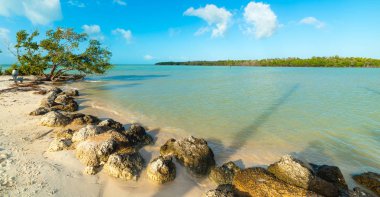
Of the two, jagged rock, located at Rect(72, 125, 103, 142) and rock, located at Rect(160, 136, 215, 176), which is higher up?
jagged rock, located at Rect(72, 125, 103, 142)

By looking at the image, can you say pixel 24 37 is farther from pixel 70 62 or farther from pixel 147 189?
pixel 147 189

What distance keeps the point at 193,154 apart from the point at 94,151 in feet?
8.73

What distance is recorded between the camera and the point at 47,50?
27359mm

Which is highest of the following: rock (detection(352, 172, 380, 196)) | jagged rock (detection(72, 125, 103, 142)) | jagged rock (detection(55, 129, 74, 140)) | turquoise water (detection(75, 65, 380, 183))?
jagged rock (detection(72, 125, 103, 142))

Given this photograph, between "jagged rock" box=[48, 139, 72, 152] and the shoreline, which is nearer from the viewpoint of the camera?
the shoreline

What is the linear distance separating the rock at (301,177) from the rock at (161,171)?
2.40 m

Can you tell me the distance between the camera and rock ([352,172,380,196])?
5.43 m

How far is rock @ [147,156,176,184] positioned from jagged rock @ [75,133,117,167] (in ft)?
4.45

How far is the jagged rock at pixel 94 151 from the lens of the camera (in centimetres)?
593

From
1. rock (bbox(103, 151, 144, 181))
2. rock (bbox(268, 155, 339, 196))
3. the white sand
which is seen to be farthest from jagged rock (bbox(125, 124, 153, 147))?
rock (bbox(268, 155, 339, 196))

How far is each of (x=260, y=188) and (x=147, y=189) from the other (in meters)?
2.49

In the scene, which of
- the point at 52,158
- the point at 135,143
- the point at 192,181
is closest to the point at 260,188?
the point at 192,181

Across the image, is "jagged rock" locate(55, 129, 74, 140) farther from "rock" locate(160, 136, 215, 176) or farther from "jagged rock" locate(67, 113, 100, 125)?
"rock" locate(160, 136, 215, 176)

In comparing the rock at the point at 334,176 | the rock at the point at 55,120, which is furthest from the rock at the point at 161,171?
the rock at the point at 55,120
